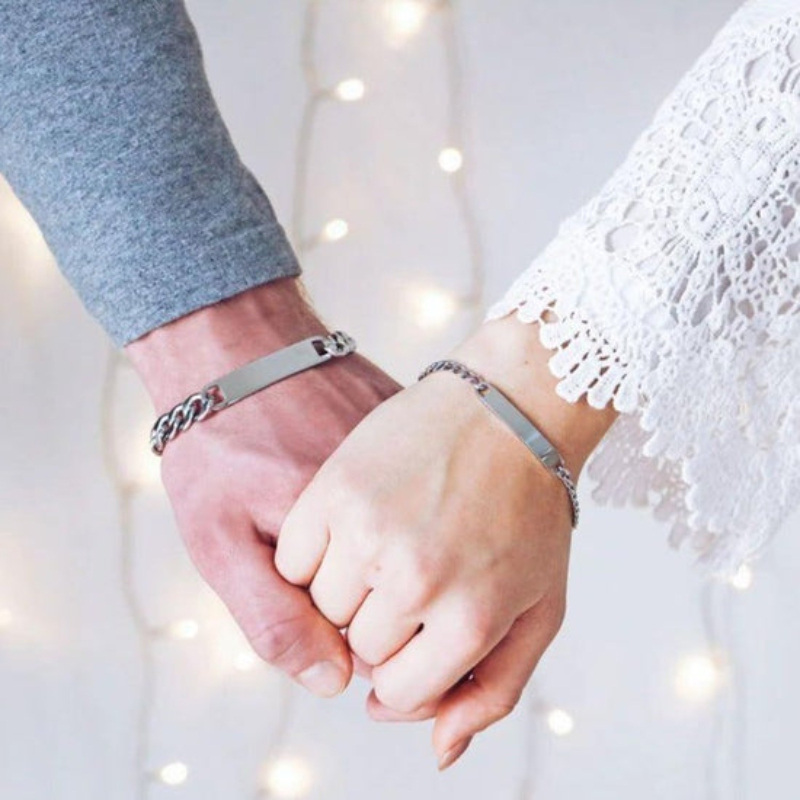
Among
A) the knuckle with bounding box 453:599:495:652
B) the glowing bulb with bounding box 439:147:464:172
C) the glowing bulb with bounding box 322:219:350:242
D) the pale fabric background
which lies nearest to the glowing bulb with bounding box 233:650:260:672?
the pale fabric background

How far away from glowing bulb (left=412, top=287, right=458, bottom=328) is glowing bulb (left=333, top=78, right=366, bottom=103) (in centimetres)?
23

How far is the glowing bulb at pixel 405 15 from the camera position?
1.39 m

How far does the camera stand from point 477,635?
68 centimetres

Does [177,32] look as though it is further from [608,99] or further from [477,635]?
[608,99]

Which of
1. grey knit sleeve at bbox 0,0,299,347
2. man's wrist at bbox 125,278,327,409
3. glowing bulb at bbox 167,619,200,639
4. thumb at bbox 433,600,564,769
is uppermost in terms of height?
grey knit sleeve at bbox 0,0,299,347

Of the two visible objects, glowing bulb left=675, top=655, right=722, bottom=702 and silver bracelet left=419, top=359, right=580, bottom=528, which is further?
glowing bulb left=675, top=655, right=722, bottom=702

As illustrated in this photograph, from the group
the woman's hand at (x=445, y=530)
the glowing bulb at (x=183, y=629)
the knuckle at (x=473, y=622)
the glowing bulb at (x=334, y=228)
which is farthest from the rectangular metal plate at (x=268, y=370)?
the glowing bulb at (x=183, y=629)

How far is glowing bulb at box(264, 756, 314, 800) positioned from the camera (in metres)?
1.50

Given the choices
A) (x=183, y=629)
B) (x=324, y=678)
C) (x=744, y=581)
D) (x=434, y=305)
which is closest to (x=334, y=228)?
(x=434, y=305)

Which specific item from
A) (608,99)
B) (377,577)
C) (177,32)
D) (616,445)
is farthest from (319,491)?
(608,99)

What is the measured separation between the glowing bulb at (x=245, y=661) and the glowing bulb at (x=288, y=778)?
0.39 ft

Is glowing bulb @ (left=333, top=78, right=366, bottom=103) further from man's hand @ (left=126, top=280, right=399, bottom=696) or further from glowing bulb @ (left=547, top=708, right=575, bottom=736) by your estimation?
glowing bulb @ (left=547, top=708, right=575, bottom=736)

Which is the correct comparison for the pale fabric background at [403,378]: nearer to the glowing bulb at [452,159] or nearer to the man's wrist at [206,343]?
the glowing bulb at [452,159]

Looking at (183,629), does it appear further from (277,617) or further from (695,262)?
(695,262)
